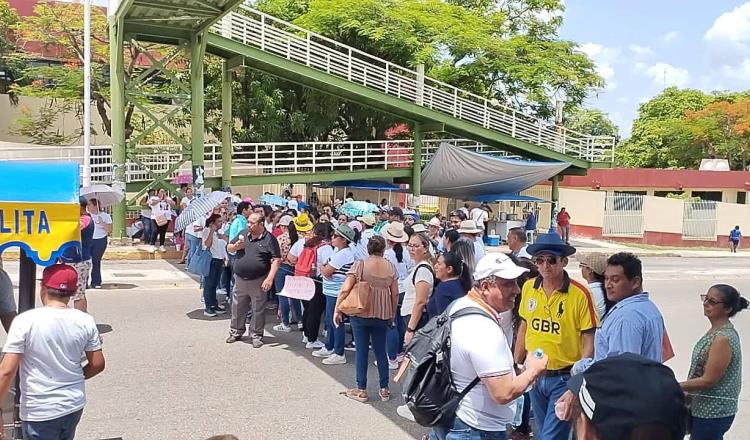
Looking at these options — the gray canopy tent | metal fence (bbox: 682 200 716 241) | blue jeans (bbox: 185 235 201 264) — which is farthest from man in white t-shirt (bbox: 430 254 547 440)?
metal fence (bbox: 682 200 716 241)

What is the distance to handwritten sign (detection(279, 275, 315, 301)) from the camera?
340 inches

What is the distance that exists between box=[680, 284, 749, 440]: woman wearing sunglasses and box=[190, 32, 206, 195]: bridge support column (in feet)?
52.8

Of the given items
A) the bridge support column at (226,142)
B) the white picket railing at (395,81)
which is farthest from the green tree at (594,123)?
the bridge support column at (226,142)

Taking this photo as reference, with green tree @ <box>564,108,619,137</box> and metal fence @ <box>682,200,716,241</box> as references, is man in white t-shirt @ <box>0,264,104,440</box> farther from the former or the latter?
green tree @ <box>564,108,619,137</box>

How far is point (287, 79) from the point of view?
74.2 feet

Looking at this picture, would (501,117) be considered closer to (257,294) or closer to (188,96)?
(188,96)

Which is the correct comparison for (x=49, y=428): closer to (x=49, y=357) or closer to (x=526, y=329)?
(x=49, y=357)

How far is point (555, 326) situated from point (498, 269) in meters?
1.31

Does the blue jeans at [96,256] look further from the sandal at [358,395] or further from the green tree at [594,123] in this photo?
the green tree at [594,123]

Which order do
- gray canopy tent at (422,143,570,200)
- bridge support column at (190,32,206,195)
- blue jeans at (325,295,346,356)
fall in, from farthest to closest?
gray canopy tent at (422,143,570,200) → bridge support column at (190,32,206,195) → blue jeans at (325,295,346,356)

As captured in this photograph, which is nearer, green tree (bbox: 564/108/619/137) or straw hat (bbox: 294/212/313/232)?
straw hat (bbox: 294/212/313/232)

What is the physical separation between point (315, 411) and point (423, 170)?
1992 cm

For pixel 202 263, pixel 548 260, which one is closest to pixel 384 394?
pixel 548 260

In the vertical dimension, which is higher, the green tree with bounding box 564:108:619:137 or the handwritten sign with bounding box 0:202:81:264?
the green tree with bounding box 564:108:619:137
